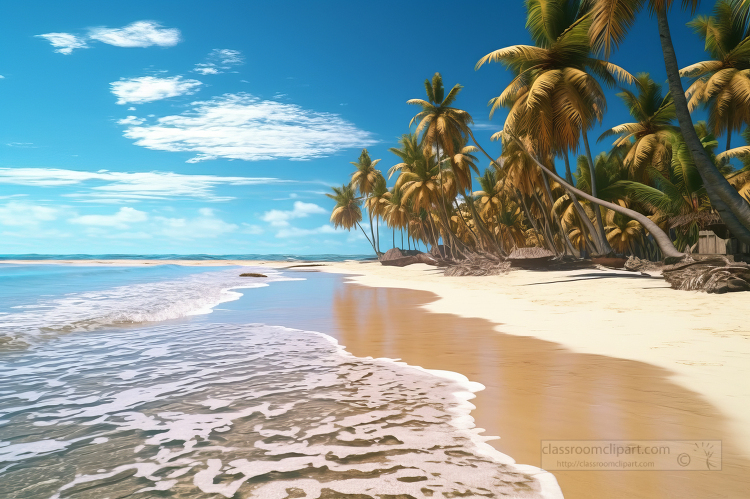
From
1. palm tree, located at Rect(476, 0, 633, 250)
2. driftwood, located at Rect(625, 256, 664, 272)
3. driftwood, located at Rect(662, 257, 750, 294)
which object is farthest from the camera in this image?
driftwood, located at Rect(625, 256, 664, 272)

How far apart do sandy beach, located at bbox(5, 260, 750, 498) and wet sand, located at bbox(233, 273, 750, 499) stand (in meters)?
0.01

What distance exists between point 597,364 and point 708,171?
9745 mm

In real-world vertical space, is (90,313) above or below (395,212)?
below

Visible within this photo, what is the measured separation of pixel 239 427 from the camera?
3709mm

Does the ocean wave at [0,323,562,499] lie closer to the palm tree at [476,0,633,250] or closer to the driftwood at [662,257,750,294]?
the driftwood at [662,257,750,294]

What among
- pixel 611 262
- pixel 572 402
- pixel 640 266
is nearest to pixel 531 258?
pixel 611 262

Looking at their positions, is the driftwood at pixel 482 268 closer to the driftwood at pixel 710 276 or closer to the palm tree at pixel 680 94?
the driftwood at pixel 710 276

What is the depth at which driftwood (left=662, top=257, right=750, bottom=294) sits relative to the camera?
10.7 metres

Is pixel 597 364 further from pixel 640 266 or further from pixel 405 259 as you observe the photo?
pixel 405 259

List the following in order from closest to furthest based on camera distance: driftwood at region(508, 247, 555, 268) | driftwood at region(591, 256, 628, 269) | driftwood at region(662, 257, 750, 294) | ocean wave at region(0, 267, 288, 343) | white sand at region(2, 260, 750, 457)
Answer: white sand at region(2, 260, 750, 457) < ocean wave at region(0, 267, 288, 343) < driftwood at region(662, 257, 750, 294) < driftwood at region(591, 256, 628, 269) < driftwood at region(508, 247, 555, 268)

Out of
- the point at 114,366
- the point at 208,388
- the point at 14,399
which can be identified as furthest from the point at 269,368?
the point at 14,399

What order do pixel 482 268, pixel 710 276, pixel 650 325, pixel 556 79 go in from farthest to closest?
1. pixel 482 268
2. pixel 556 79
3. pixel 710 276
4. pixel 650 325

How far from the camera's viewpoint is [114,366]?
595 centimetres

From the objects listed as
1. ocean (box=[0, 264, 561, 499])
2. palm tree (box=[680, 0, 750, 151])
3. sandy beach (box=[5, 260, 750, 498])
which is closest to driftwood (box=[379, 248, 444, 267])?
palm tree (box=[680, 0, 750, 151])
